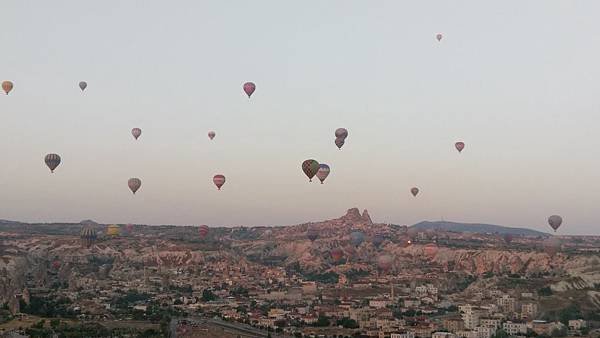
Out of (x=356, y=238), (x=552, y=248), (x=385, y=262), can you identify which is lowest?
(x=385, y=262)

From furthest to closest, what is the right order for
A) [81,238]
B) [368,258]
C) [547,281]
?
[368,258], [81,238], [547,281]

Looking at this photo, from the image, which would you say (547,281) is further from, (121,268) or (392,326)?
(121,268)

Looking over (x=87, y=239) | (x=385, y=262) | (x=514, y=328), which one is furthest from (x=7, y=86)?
(x=385, y=262)

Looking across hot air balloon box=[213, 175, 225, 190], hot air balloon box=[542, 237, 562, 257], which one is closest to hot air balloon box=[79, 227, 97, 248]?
hot air balloon box=[213, 175, 225, 190]

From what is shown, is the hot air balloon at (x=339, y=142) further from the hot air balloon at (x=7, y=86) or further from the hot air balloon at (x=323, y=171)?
the hot air balloon at (x=7, y=86)

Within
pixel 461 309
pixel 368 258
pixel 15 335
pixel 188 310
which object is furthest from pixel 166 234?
pixel 15 335

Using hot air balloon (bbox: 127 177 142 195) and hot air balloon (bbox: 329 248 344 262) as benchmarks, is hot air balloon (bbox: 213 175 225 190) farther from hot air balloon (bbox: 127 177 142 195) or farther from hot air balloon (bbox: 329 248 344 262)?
hot air balloon (bbox: 329 248 344 262)

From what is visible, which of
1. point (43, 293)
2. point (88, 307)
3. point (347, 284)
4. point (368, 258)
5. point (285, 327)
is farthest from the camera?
point (368, 258)

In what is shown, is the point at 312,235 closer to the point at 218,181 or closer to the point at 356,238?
the point at 356,238
